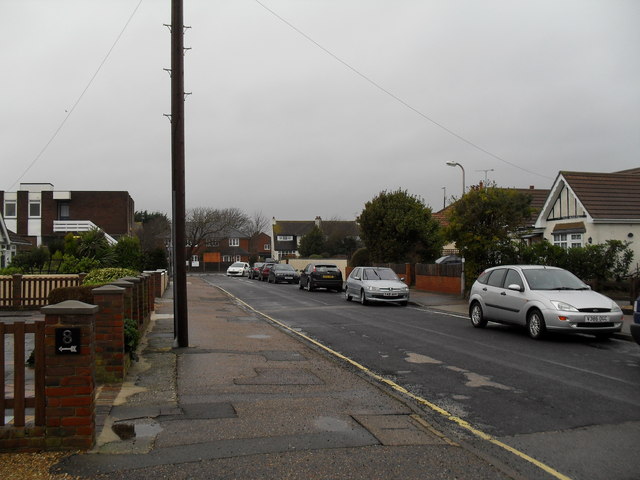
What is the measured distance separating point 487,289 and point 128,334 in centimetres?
874

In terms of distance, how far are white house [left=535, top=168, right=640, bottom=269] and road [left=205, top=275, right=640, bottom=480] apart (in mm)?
13946

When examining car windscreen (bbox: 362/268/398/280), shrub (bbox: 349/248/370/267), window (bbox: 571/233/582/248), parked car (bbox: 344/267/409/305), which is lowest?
parked car (bbox: 344/267/409/305)

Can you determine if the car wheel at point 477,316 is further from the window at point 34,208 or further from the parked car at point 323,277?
the window at point 34,208

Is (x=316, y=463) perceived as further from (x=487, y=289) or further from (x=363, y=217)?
(x=363, y=217)

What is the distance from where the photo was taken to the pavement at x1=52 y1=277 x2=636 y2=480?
15.0ft

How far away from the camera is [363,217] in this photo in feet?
110

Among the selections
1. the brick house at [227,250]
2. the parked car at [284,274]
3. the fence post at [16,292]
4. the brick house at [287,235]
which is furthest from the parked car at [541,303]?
the brick house at [287,235]

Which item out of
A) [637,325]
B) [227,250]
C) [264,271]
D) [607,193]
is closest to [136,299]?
[637,325]

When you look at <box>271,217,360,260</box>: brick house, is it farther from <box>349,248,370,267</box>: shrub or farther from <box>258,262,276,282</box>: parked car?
<box>349,248,370,267</box>: shrub

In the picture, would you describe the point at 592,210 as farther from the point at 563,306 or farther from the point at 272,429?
the point at 272,429

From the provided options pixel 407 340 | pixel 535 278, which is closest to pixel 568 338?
pixel 535 278

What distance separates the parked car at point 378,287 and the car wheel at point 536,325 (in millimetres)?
9081

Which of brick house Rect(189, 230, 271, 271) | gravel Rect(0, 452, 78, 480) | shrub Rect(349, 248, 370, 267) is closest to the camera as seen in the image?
gravel Rect(0, 452, 78, 480)

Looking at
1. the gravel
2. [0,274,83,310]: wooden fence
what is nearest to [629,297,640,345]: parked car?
the gravel
